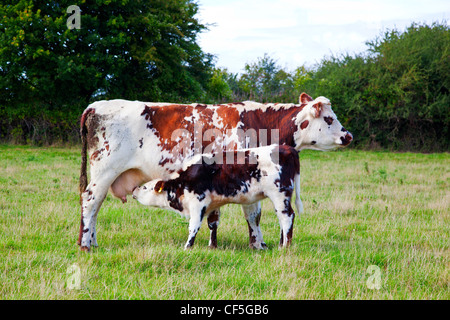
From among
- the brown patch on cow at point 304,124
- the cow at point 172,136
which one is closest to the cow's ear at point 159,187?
the cow at point 172,136

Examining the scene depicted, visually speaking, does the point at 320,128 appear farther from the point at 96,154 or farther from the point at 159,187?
the point at 96,154

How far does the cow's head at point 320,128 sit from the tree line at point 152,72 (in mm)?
16922

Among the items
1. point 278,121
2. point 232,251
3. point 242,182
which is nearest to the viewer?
point 232,251

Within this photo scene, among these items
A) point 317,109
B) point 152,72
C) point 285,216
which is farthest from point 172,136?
point 152,72

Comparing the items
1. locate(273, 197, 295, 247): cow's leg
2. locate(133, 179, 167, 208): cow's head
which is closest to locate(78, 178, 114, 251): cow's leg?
locate(133, 179, 167, 208): cow's head

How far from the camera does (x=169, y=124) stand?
6973 millimetres

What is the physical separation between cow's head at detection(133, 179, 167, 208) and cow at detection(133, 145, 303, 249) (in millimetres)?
235

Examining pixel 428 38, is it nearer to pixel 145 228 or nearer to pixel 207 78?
pixel 207 78

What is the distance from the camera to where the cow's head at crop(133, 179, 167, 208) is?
6883 mm

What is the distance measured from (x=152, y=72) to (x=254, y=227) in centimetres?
2120

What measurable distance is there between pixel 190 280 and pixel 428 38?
90.9 feet

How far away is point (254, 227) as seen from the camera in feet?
23.1

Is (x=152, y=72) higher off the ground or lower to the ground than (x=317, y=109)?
higher

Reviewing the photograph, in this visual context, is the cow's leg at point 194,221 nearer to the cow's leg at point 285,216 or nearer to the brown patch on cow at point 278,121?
the cow's leg at point 285,216
